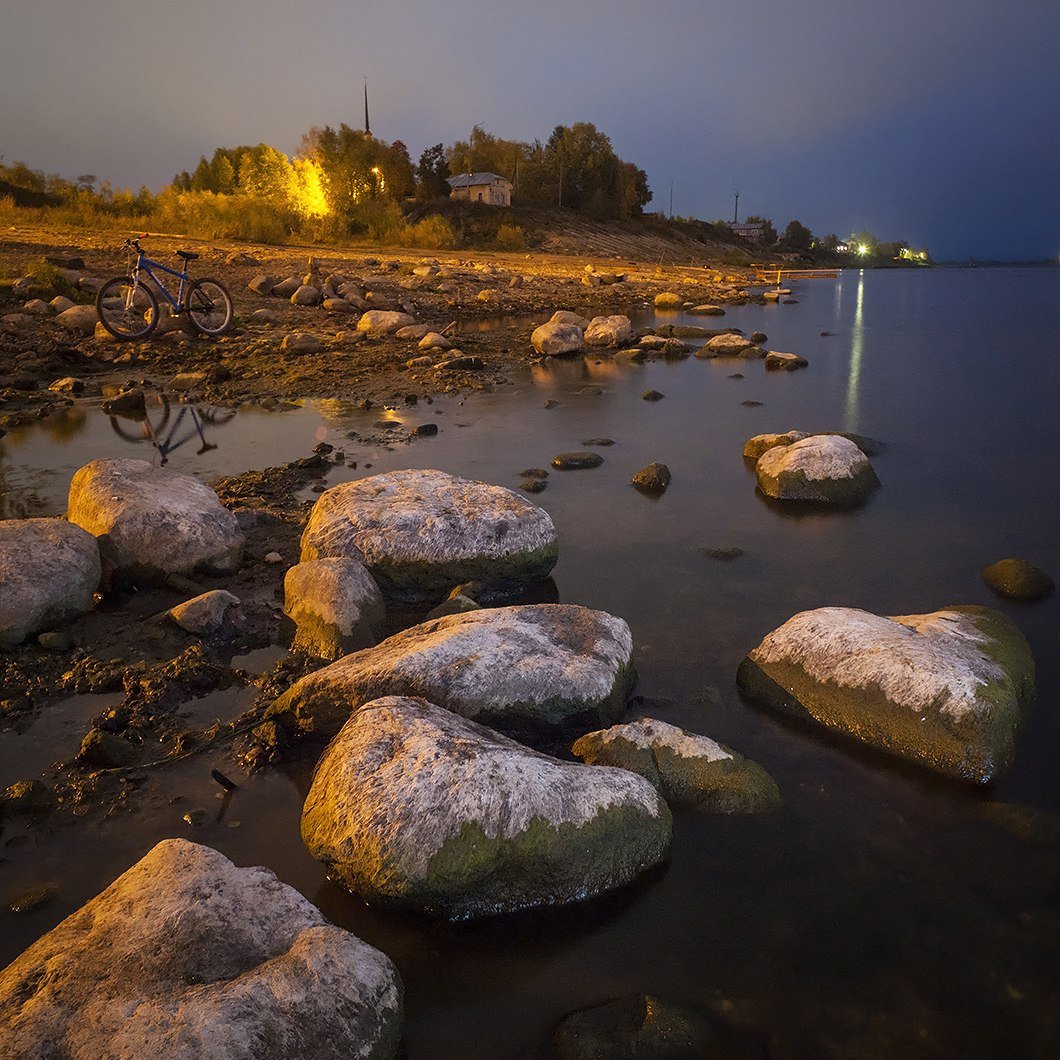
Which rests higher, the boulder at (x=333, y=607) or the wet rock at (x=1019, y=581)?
the boulder at (x=333, y=607)

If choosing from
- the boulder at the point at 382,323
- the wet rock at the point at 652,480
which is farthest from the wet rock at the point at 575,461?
the boulder at the point at 382,323

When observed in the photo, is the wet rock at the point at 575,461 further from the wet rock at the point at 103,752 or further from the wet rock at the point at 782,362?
the wet rock at the point at 782,362

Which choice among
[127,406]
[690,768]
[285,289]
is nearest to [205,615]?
[690,768]

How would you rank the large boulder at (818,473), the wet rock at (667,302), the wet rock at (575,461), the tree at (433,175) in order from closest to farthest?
the large boulder at (818,473), the wet rock at (575,461), the wet rock at (667,302), the tree at (433,175)

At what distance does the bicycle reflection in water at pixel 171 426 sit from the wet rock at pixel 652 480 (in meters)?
6.23

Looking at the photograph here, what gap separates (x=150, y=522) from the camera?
22.5 ft

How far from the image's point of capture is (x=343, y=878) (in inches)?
157

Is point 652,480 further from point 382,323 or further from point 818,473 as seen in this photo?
point 382,323

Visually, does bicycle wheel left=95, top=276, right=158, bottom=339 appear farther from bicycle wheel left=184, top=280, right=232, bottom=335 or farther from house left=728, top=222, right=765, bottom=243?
house left=728, top=222, right=765, bottom=243

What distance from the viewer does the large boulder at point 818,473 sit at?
991 centimetres

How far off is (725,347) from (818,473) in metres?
13.7

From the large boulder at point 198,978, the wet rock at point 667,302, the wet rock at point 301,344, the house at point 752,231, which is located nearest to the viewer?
the large boulder at point 198,978

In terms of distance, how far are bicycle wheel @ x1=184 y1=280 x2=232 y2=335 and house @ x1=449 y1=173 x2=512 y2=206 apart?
180 ft

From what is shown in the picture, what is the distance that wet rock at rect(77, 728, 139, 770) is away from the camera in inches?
189
